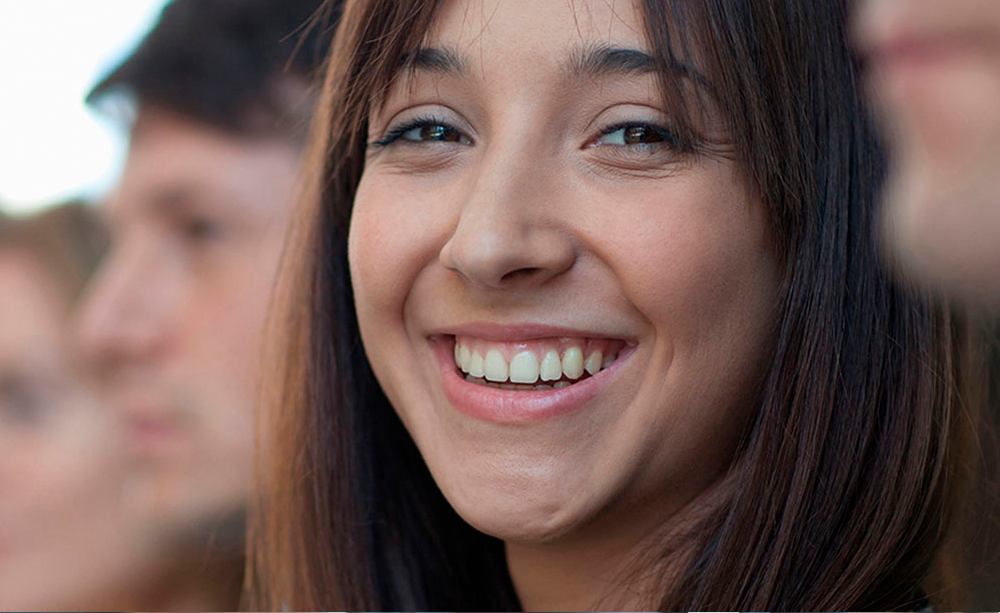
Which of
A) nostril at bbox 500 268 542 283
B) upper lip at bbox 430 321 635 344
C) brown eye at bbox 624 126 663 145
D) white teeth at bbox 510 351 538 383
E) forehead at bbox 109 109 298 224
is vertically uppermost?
forehead at bbox 109 109 298 224

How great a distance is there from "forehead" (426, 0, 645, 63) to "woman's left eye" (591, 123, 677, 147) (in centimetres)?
10

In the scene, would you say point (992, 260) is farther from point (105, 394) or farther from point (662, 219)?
point (105, 394)

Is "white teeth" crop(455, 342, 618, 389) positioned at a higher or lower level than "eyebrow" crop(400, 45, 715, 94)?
lower

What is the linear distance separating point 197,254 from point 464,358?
4.30 feet

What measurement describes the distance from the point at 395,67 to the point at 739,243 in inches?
21.6

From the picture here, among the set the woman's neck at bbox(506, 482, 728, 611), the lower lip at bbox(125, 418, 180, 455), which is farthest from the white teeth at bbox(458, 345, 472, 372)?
the lower lip at bbox(125, 418, 180, 455)

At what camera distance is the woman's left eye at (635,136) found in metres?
1.39

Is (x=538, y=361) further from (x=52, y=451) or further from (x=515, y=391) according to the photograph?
(x=52, y=451)

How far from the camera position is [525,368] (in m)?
1.47

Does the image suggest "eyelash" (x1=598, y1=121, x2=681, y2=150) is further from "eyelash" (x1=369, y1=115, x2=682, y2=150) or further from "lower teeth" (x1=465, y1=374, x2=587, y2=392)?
"lower teeth" (x1=465, y1=374, x2=587, y2=392)

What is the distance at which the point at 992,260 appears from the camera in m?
1.26

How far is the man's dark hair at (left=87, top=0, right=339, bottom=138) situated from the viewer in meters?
2.55

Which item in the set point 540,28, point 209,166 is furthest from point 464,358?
point 209,166

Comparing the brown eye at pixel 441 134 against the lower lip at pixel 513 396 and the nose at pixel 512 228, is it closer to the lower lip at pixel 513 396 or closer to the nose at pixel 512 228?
the nose at pixel 512 228
